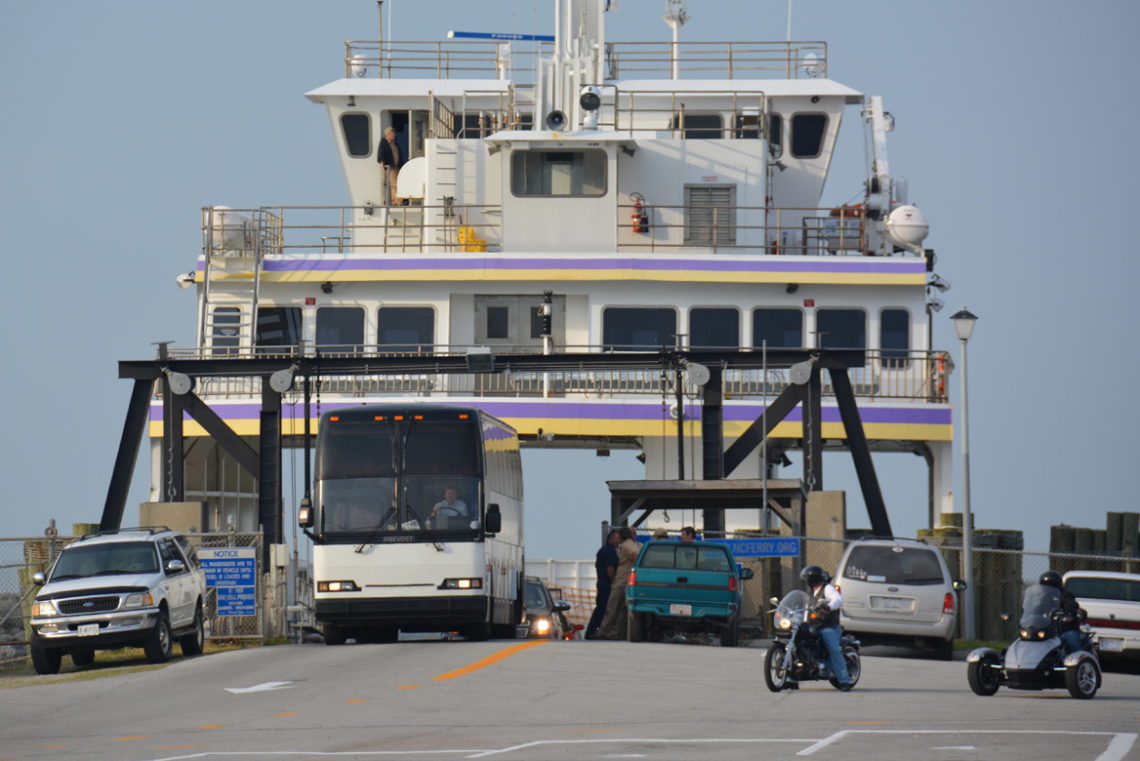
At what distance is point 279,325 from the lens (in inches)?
1575

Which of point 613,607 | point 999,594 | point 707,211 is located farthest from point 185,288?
point 999,594

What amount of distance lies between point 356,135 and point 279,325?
209 inches

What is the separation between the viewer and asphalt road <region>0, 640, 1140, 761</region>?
13.8m

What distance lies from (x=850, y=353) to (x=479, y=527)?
870 centimetres

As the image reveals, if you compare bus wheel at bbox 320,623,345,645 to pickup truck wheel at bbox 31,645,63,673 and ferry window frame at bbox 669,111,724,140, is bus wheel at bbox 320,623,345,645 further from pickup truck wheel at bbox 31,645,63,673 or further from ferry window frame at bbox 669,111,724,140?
ferry window frame at bbox 669,111,724,140

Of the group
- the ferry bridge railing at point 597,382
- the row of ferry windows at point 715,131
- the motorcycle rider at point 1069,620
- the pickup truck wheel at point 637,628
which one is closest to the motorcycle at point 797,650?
the motorcycle rider at point 1069,620

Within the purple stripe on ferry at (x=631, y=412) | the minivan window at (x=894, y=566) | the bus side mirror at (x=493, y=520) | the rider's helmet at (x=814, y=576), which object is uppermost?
the purple stripe on ferry at (x=631, y=412)

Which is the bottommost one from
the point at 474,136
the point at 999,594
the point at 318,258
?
the point at 999,594

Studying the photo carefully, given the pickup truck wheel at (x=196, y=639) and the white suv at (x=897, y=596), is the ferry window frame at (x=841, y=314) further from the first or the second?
the pickup truck wheel at (x=196, y=639)

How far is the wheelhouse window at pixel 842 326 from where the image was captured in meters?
39.3

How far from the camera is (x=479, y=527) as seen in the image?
82.9 feet

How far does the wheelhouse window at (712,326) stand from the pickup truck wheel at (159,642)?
56.0ft

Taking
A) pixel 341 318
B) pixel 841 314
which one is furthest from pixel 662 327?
pixel 341 318

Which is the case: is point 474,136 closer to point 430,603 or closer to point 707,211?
point 707,211
